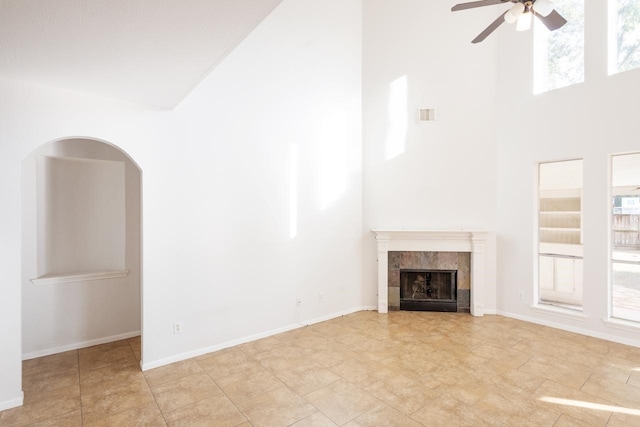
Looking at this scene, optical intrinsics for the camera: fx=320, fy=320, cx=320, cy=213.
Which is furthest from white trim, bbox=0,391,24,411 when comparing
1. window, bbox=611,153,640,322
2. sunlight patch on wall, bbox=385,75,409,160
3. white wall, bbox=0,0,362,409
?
window, bbox=611,153,640,322

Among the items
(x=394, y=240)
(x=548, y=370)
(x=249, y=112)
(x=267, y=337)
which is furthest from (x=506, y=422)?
(x=249, y=112)

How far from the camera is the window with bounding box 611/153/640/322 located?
3.88 metres

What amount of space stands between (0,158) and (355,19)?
4.84 metres

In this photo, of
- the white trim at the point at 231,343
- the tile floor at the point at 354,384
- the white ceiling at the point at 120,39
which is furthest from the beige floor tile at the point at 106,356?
the white ceiling at the point at 120,39

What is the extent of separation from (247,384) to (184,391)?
536 mm

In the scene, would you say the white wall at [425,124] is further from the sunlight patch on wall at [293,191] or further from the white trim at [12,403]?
the white trim at [12,403]

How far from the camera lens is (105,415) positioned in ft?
8.07

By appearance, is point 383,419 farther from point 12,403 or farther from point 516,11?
point 516,11

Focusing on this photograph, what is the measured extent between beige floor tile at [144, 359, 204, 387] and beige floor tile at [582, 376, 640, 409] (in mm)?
3557

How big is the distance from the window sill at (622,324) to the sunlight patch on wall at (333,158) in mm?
3743

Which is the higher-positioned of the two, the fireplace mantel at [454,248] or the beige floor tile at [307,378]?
the fireplace mantel at [454,248]

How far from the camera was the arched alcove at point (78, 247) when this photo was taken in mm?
3506

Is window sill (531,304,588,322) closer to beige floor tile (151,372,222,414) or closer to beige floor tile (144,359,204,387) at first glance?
beige floor tile (151,372,222,414)

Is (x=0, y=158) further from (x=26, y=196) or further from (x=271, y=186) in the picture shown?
(x=271, y=186)
